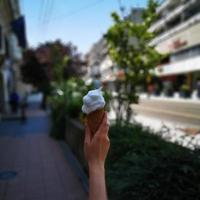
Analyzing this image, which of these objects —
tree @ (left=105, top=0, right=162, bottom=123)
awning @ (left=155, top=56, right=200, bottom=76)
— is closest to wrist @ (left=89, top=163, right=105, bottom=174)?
tree @ (left=105, top=0, right=162, bottom=123)

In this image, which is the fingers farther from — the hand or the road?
the road

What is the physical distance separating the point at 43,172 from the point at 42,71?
31.4 meters

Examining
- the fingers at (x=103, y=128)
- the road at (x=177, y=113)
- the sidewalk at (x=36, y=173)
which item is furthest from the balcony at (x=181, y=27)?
the fingers at (x=103, y=128)

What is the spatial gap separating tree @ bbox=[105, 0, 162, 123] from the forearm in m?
7.07

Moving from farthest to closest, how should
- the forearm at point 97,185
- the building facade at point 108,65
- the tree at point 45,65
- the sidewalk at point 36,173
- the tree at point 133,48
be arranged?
1. the tree at point 45,65
2. the building facade at point 108,65
3. the tree at point 133,48
4. the sidewalk at point 36,173
5. the forearm at point 97,185

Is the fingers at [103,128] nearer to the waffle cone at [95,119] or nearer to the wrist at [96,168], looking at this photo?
→ the waffle cone at [95,119]

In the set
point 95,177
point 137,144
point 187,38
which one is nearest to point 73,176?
point 137,144

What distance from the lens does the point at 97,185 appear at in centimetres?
389

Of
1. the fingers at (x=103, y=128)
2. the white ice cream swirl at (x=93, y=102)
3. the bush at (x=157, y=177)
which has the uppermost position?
the white ice cream swirl at (x=93, y=102)

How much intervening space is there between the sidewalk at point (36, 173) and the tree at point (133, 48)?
259 cm

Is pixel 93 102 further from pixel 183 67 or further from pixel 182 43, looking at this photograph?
pixel 182 43

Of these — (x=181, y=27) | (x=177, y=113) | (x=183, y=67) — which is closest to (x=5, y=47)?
(x=177, y=113)

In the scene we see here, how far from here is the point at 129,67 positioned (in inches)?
444

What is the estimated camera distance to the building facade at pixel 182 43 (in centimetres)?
5316
